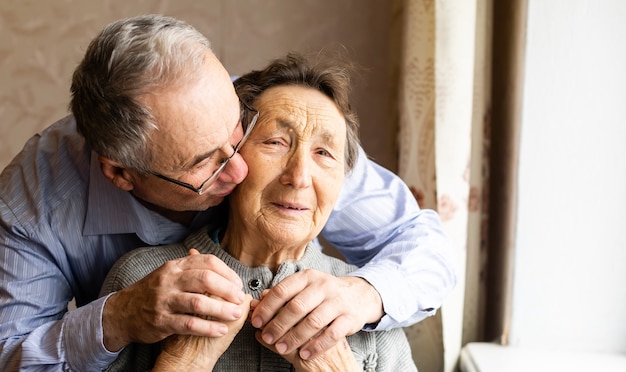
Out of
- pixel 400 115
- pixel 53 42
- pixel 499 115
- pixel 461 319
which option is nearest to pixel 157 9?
pixel 53 42

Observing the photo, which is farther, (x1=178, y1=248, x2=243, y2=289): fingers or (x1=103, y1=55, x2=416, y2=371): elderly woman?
(x1=103, y1=55, x2=416, y2=371): elderly woman

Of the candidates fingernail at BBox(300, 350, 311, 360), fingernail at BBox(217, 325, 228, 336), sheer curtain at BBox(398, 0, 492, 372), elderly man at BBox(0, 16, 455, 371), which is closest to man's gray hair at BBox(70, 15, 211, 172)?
elderly man at BBox(0, 16, 455, 371)

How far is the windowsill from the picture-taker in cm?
187

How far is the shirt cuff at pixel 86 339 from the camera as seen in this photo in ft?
4.65

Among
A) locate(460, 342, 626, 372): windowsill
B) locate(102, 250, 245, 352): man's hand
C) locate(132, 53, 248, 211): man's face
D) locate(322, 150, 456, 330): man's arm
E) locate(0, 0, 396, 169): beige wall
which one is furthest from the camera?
locate(0, 0, 396, 169): beige wall

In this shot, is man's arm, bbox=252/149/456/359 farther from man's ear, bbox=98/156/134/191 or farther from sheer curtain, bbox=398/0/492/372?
man's ear, bbox=98/156/134/191

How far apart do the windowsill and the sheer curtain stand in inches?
2.7

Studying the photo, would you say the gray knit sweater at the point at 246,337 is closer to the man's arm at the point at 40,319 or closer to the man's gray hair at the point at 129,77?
the man's arm at the point at 40,319

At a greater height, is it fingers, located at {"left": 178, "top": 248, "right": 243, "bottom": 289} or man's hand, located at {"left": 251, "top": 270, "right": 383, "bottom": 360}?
fingers, located at {"left": 178, "top": 248, "right": 243, "bottom": 289}

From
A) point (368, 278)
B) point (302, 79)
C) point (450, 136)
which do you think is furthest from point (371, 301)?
point (450, 136)

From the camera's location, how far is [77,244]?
64.7 inches

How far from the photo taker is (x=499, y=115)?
2109mm

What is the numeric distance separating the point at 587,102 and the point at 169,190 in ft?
3.41

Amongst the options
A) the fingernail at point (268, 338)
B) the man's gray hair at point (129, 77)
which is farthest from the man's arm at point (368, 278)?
the man's gray hair at point (129, 77)
